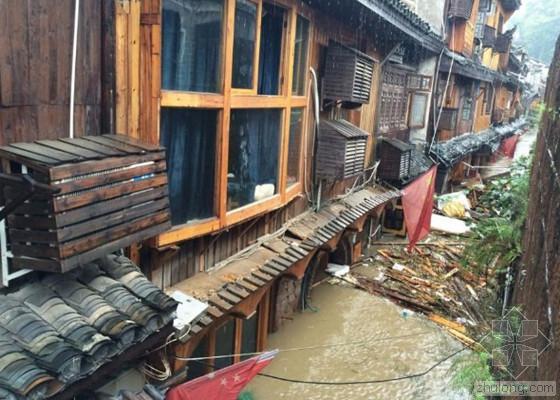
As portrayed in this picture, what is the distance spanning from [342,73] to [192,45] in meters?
4.77

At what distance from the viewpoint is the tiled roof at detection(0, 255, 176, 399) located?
319 cm

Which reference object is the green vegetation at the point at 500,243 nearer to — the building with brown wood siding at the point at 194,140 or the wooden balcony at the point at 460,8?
the building with brown wood siding at the point at 194,140

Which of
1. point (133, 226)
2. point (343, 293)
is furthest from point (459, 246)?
point (133, 226)

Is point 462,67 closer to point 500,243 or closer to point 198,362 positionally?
point 500,243

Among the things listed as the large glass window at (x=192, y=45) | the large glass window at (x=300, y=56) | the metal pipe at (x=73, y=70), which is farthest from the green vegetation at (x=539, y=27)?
the metal pipe at (x=73, y=70)

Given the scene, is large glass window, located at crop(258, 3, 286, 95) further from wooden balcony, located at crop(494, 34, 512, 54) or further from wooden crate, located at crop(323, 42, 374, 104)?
wooden balcony, located at crop(494, 34, 512, 54)

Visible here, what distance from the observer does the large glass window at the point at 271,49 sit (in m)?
6.81

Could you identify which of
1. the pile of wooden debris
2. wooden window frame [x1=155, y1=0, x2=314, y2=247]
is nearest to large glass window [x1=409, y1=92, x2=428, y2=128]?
the pile of wooden debris

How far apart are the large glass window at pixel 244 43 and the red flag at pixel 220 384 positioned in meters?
3.59

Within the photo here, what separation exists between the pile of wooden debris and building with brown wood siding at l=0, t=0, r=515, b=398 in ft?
10.8

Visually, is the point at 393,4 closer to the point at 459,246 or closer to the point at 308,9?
the point at 308,9

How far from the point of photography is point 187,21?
5148mm

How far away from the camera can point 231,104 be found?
597cm

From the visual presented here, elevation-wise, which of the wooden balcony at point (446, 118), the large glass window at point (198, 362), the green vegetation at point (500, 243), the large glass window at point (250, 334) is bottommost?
the large glass window at point (250, 334)
